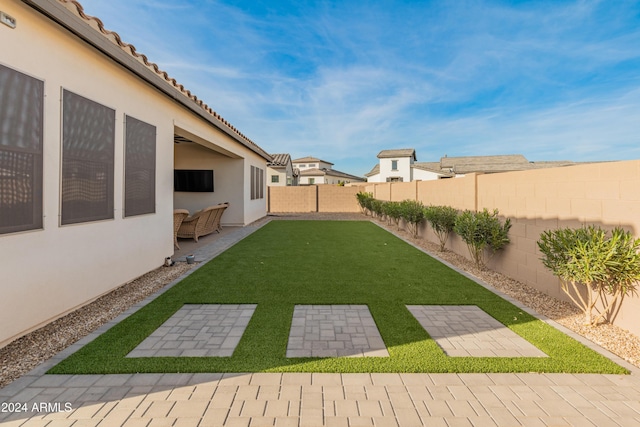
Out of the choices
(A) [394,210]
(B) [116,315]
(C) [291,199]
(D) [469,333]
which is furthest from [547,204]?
(C) [291,199]

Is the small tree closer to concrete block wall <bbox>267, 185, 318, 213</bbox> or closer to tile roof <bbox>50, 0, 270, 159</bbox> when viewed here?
tile roof <bbox>50, 0, 270, 159</bbox>

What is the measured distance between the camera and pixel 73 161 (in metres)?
3.78

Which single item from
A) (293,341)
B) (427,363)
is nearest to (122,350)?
(293,341)

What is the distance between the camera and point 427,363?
2719 millimetres

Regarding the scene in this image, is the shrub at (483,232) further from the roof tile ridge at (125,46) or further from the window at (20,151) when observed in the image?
the window at (20,151)

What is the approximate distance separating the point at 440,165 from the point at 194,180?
35043mm

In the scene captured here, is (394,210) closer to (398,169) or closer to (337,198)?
(337,198)

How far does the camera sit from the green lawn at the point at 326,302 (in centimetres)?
268

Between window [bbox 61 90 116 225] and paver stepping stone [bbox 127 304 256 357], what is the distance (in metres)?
1.81

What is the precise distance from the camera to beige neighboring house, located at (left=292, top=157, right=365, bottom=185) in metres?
46.7

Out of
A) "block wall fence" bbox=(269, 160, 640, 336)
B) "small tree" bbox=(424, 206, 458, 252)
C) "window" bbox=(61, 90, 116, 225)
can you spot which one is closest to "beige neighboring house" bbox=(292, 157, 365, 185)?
"small tree" bbox=(424, 206, 458, 252)

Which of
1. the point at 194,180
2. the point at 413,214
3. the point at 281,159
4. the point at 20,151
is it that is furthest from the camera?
the point at 281,159

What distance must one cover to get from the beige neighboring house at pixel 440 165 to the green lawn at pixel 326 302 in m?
29.4

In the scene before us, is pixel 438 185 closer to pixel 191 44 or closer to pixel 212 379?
pixel 212 379
